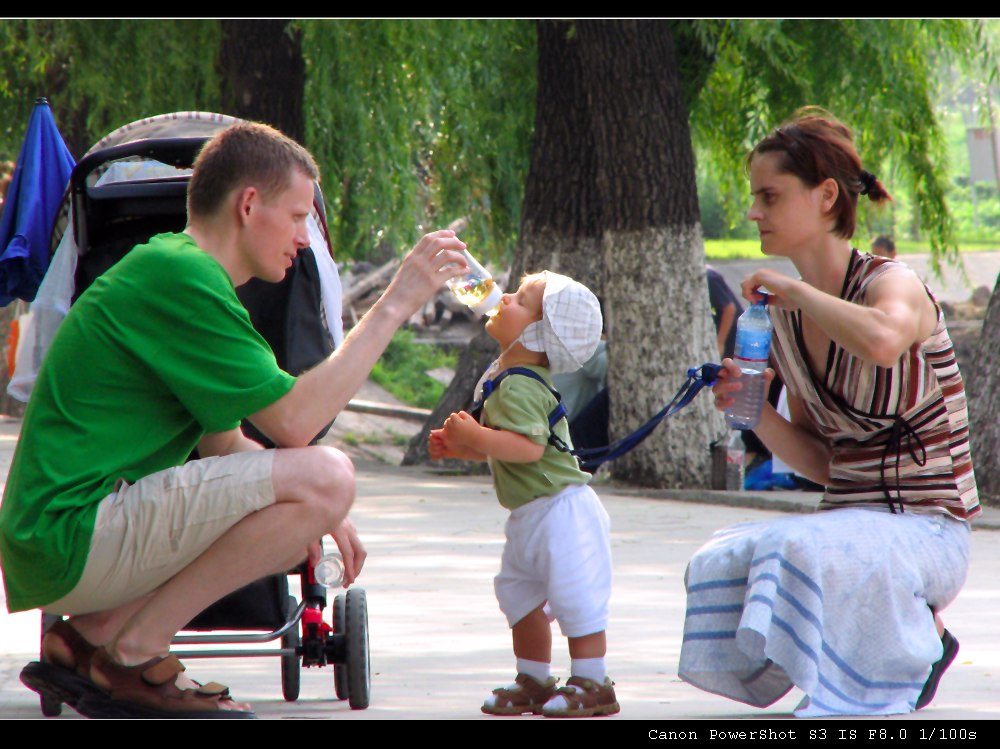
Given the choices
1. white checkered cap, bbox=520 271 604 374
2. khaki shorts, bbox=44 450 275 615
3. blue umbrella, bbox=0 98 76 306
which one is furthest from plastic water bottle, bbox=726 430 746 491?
khaki shorts, bbox=44 450 275 615

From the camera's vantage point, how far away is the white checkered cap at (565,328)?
4168mm

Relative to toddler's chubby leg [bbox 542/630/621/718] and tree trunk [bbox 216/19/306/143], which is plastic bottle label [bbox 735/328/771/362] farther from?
tree trunk [bbox 216/19/306/143]

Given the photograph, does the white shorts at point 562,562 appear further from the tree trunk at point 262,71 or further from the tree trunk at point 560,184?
the tree trunk at point 262,71

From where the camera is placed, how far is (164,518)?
→ 3520 mm

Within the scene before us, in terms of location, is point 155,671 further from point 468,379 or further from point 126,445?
point 468,379

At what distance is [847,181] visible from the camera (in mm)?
3941

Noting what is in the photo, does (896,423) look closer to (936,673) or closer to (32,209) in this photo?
(936,673)

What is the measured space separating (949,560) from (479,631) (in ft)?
6.54

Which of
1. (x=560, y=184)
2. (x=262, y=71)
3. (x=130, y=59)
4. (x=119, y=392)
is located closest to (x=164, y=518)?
(x=119, y=392)

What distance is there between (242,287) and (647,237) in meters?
5.65

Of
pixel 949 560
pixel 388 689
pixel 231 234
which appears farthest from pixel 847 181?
pixel 388 689

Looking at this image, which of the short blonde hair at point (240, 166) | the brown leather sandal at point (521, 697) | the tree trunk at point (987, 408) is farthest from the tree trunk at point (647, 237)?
the short blonde hair at point (240, 166)

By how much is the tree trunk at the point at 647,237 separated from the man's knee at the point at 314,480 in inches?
254

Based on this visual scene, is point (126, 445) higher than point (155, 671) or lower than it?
higher
